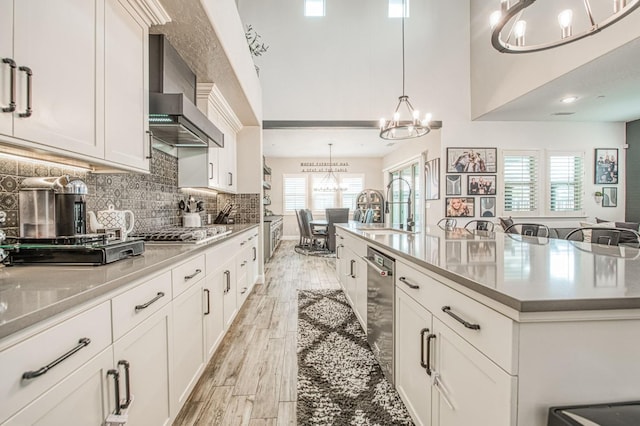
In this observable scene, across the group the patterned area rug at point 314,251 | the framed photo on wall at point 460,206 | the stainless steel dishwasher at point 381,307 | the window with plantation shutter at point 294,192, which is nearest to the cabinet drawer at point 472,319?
the stainless steel dishwasher at point 381,307

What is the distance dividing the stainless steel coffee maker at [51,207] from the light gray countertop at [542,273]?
1.54m

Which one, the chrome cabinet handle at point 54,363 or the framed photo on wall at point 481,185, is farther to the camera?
the framed photo on wall at point 481,185

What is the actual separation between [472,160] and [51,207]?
232 inches

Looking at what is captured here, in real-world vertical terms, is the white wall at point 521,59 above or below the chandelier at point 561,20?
above

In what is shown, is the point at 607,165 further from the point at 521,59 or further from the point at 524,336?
the point at 524,336

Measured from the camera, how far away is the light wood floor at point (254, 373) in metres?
1.61

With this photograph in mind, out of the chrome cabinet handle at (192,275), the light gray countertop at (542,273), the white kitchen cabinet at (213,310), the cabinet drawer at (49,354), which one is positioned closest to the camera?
the cabinet drawer at (49,354)

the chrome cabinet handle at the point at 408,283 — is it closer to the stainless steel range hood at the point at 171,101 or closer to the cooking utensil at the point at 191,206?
the stainless steel range hood at the point at 171,101

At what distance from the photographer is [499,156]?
5582mm

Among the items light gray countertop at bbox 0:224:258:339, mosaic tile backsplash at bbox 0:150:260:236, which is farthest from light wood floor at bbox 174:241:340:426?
mosaic tile backsplash at bbox 0:150:260:236

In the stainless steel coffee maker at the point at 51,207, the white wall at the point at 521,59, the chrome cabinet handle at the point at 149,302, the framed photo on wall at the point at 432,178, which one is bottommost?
the chrome cabinet handle at the point at 149,302

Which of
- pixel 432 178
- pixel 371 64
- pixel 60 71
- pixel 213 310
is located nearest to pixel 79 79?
pixel 60 71

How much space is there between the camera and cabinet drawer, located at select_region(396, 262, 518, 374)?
0.79 meters

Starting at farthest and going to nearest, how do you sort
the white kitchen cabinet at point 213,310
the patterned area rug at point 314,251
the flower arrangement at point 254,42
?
the patterned area rug at point 314,251
the flower arrangement at point 254,42
the white kitchen cabinet at point 213,310
